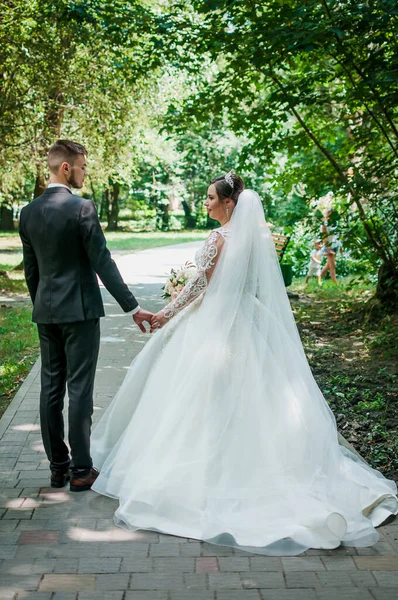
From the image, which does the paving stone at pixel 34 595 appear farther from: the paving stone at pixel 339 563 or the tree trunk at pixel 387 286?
the tree trunk at pixel 387 286

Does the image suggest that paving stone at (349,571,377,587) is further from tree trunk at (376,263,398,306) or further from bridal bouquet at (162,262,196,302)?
tree trunk at (376,263,398,306)

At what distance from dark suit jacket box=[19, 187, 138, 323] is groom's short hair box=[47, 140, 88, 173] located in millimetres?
181

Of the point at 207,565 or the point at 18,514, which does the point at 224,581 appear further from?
the point at 18,514

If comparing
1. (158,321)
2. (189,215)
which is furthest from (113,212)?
(158,321)

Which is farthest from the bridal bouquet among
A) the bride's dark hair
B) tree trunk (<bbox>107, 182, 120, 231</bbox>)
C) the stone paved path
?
tree trunk (<bbox>107, 182, 120, 231</bbox>)

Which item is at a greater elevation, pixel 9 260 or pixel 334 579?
pixel 334 579

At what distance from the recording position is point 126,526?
13.2 feet

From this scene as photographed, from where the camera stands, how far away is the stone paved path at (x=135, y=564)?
3305mm

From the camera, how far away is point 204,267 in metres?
4.83

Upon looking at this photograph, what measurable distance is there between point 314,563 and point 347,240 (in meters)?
8.13

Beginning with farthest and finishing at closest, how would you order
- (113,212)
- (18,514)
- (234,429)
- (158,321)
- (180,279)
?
(113,212), (180,279), (158,321), (234,429), (18,514)

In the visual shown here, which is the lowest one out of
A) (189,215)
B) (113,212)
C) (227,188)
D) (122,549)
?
(122,549)

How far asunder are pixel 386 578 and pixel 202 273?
2.34 m

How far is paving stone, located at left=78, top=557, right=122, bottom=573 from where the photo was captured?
3513 millimetres
